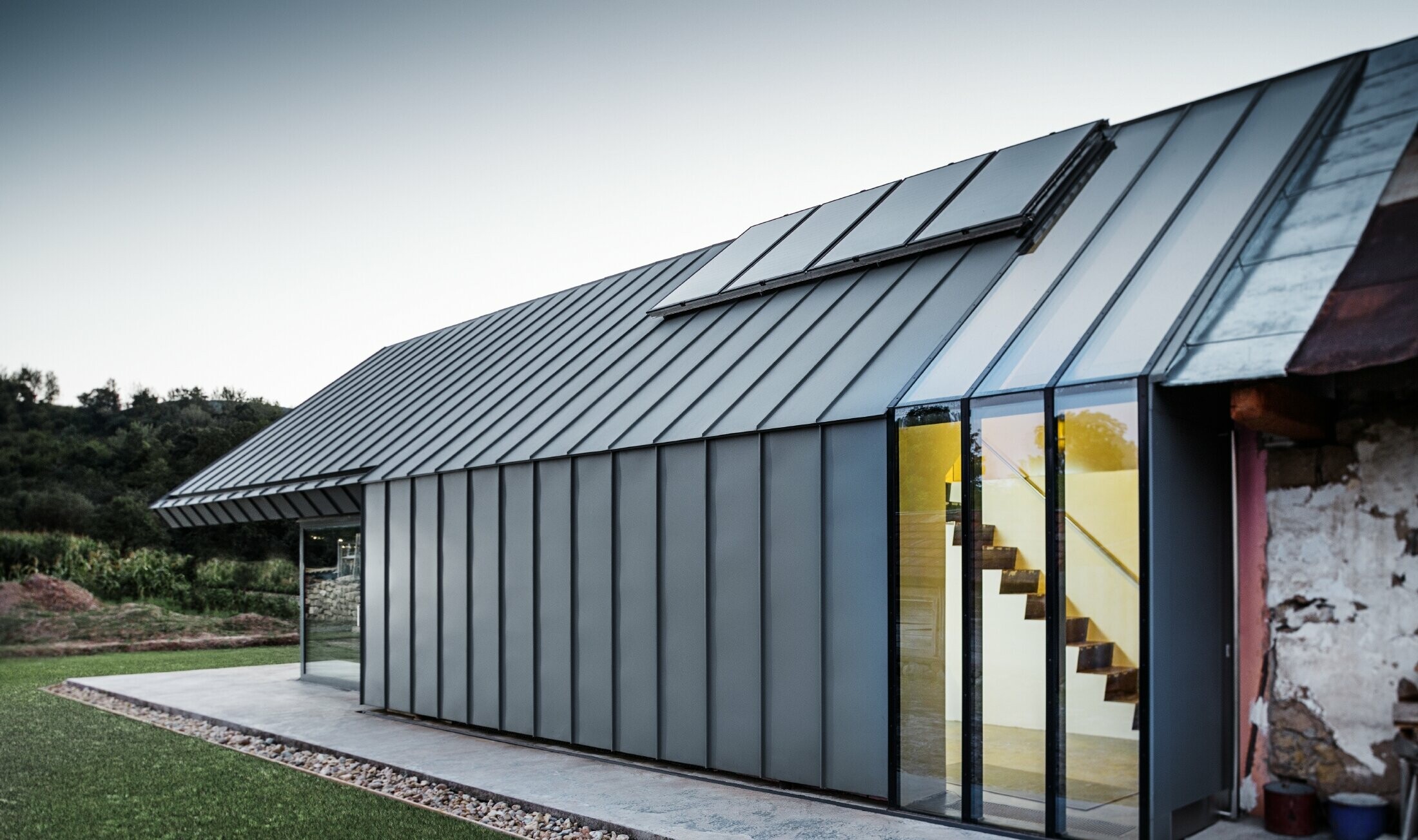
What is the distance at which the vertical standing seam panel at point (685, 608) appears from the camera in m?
8.66

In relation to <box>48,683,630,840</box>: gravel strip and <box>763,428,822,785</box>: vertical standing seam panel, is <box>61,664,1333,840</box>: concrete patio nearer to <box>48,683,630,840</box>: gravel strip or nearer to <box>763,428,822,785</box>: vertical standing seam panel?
<box>48,683,630,840</box>: gravel strip

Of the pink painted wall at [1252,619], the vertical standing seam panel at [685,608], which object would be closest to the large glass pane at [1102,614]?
the pink painted wall at [1252,619]

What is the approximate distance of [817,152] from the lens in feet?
65.6

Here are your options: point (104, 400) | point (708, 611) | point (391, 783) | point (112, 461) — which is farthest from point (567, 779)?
point (104, 400)

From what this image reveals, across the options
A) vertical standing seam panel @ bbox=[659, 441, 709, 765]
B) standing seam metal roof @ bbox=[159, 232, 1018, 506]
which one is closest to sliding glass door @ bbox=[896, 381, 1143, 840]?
standing seam metal roof @ bbox=[159, 232, 1018, 506]

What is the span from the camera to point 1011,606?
6.89 meters

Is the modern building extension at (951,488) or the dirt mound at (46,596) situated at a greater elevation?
the modern building extension at (951,488)

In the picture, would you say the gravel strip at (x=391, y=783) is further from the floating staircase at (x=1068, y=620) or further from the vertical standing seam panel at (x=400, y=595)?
the floating staircase at (x=1068, y=620)

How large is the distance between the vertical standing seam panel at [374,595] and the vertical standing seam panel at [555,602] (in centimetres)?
343

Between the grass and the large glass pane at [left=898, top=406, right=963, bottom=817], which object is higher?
the large glass pane at [left=898, top=406, right=963, bottom=817]

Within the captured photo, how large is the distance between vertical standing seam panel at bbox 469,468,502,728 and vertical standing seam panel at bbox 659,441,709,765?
2.67m

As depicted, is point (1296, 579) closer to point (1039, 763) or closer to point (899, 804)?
point (1039, 763)

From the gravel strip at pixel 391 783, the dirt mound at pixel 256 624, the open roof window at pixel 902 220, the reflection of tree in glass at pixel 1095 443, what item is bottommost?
the dirt mound at pixel 256 624

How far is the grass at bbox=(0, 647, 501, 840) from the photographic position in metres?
7.29
